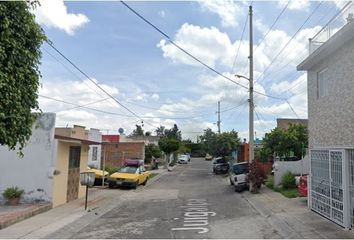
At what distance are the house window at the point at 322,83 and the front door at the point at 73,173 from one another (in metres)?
11.0

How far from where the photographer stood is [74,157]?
1998 cm

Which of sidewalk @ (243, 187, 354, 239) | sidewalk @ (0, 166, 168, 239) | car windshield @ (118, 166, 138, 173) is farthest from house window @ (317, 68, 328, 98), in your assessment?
car windshield @ (118, 166, 138, 173)

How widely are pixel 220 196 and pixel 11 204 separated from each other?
10.0 m

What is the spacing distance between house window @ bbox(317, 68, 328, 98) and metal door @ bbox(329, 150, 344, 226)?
7.72 feet

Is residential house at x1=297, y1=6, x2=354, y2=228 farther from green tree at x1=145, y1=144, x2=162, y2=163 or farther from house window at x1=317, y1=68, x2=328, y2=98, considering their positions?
green tree at x1=145, y1=144, x2=162, y2=163

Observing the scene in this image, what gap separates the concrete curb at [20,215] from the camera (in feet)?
41.2

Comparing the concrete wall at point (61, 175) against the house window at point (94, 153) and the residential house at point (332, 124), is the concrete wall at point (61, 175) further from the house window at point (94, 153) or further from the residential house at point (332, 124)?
the house window at point (94, 153)

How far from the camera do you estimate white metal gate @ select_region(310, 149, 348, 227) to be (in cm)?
1240

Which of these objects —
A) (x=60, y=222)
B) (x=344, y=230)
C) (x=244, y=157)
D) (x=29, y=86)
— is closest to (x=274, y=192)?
(x=344, y=230)

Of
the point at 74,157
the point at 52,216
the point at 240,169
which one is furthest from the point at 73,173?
the point at 240,169

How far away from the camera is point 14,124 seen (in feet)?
28.6

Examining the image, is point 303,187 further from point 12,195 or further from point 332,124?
point 12,195

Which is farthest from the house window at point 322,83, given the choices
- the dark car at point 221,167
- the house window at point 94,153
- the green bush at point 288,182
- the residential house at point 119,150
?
the residential house at point 119,150

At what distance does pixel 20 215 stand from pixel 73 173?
20.7 ft
